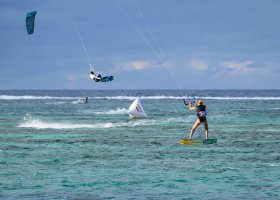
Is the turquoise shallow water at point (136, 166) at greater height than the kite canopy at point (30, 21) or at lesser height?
lesser

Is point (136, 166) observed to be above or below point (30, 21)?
below

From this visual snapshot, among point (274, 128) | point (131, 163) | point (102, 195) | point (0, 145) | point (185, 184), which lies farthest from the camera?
point (274, 128)

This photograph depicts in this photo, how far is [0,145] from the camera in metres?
34.8

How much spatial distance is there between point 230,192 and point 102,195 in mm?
4094

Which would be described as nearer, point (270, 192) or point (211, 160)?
point (270, 192)

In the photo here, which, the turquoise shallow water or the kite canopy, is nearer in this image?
the turquoise shallow water

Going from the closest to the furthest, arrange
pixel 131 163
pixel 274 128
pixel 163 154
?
1. pixel 131 163
2. pixel 163 154
3. pixel 274 128

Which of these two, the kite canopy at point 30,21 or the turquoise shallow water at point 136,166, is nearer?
the turquoise shallow water at point 136,166

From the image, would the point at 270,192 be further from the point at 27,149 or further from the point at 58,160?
the point at 27,149

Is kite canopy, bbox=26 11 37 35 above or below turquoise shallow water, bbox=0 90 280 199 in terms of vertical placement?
above

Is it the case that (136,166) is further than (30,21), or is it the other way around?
(30,21)

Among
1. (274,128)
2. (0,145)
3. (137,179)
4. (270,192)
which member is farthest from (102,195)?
(274,128)

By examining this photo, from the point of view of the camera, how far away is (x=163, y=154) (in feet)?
100

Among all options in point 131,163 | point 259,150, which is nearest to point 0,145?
point 131,163
